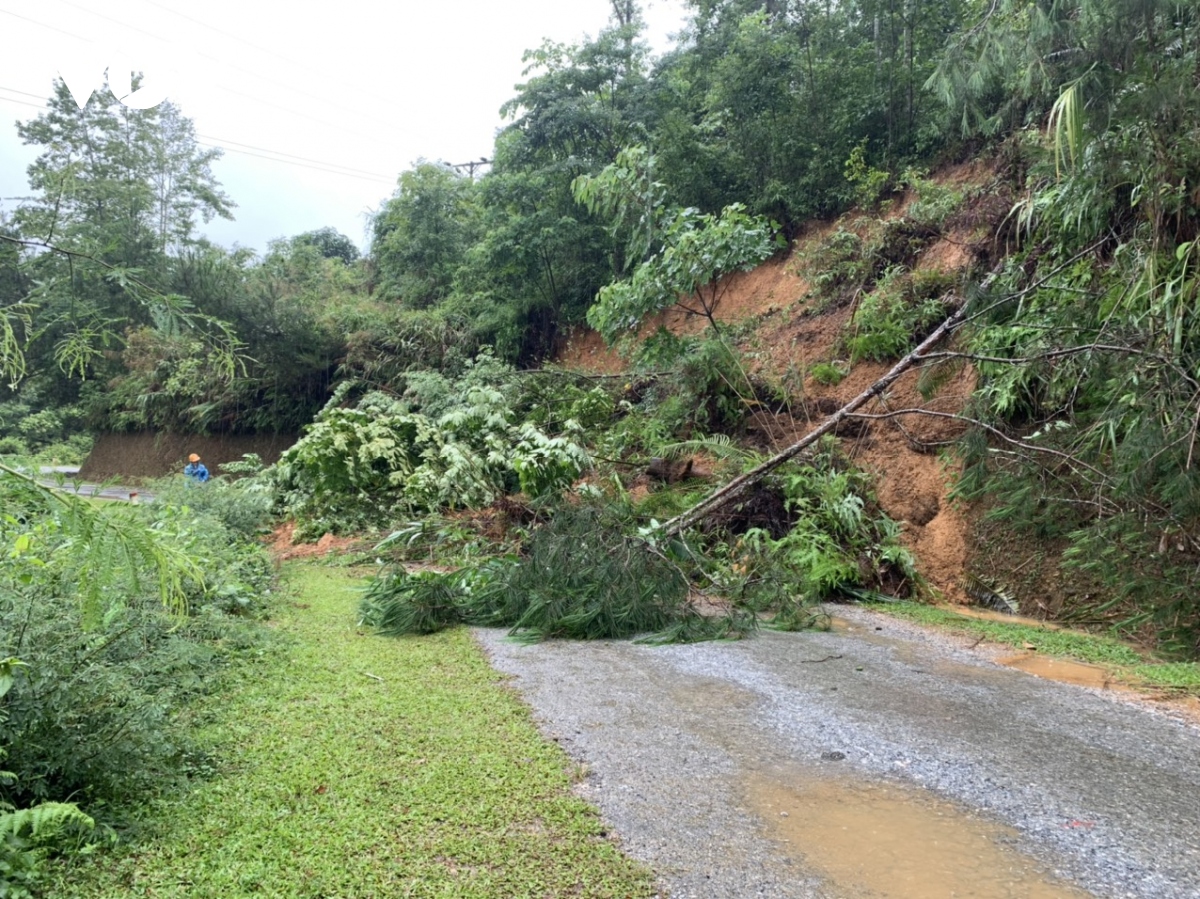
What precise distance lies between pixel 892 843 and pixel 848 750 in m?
0.95

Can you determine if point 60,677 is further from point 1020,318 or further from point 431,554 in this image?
point 1020,318

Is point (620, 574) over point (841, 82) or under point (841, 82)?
under

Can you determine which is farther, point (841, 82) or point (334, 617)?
point (841, 82)

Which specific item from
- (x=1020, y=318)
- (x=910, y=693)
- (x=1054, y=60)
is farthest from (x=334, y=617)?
(x=1054, y=60)

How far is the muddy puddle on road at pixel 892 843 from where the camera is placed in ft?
8.04

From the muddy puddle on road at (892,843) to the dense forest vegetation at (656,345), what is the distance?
2338 millimetres

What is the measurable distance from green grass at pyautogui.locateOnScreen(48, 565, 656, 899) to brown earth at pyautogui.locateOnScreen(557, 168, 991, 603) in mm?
5818

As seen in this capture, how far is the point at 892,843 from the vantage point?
274 cm

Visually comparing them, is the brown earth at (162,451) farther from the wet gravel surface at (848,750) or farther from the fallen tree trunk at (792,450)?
the wet gravel surface at (848,750)

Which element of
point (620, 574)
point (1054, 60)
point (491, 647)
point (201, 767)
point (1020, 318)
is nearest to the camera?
point (201, 767)

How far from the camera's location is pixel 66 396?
1166 inches

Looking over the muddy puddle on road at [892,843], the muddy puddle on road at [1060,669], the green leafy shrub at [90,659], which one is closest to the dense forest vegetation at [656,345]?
the green leafy shrub at [90,659]

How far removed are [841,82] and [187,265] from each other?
15.5 metres

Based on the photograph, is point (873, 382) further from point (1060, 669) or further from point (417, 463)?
point (417, 463)
